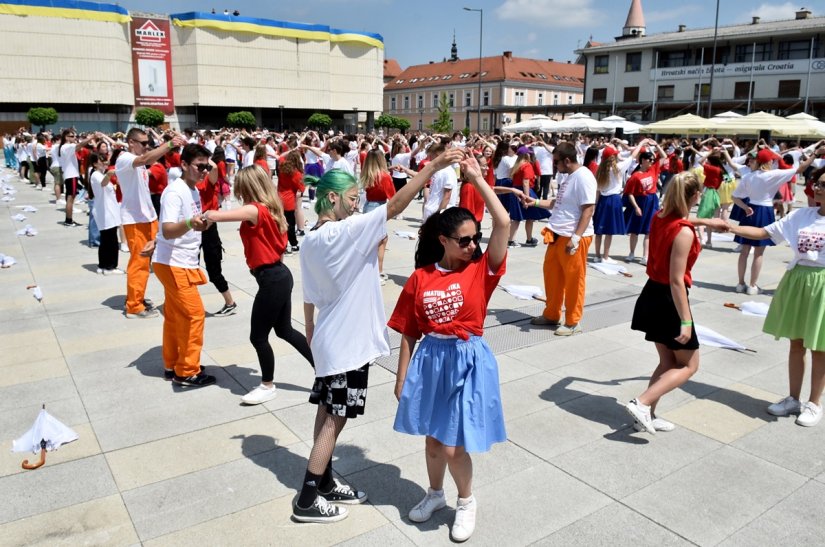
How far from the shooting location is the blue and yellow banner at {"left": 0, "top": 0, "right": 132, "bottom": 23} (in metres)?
52.6

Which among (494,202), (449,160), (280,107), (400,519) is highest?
(280,107)

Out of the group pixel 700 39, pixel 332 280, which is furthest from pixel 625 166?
pixel 700 39

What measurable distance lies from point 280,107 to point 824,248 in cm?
6569

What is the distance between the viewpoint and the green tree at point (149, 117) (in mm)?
56031

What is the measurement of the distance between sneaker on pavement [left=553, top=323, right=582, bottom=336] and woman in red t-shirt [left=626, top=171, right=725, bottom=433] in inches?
81.4

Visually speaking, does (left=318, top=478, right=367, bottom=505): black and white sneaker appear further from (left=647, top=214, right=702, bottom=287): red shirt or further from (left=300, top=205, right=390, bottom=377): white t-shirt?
(left=647, top=214, right=702, bottom=287): red shirt

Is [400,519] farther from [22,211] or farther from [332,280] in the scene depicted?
[22,211]

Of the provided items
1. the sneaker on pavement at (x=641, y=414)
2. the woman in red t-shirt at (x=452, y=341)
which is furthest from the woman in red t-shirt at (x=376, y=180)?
the woman in red t-shirt at (x=452, y=341)

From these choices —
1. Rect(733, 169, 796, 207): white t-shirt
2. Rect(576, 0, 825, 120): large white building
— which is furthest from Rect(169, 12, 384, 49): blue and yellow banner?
Rect(733, 169, 796, 207): white t-shirt

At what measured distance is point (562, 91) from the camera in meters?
89.8

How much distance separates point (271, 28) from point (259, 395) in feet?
216

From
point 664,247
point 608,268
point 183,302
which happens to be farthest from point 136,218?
point 608,268

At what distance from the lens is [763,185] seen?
328 inches

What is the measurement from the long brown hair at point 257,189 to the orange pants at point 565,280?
316cm
